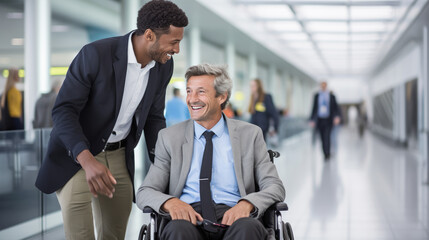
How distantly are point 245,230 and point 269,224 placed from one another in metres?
0.44

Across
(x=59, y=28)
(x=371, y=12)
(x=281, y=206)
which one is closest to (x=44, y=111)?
(x=59, y=28)

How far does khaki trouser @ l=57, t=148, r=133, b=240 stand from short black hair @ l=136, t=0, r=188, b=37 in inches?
26.6

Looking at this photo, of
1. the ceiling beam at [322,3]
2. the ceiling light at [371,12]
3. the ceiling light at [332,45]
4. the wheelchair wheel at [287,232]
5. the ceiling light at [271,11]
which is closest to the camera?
the wheelchair wheel at [287,232]

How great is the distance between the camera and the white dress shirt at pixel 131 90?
254 cm

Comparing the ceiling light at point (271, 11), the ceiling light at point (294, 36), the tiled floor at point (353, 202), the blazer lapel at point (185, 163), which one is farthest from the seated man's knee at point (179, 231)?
the ceiling light at point (294, 36)

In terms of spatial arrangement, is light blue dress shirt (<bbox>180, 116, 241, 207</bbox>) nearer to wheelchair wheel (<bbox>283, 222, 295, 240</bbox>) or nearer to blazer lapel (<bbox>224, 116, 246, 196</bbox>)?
blazer lapel (<bbox>224, 116, 246, 196</bbox>)

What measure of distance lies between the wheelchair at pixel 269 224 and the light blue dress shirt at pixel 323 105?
8.99 metres

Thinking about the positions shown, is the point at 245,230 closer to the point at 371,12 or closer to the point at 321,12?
the point at 321,12

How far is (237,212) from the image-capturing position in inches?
98.3

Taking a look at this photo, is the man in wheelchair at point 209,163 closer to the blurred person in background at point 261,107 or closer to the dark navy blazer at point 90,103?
the dark navy blazer at point 90,103

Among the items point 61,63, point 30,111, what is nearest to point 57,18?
point 61,63

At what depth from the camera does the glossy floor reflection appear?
4973 mm

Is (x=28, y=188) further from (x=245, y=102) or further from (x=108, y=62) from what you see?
(x=245, y=102)

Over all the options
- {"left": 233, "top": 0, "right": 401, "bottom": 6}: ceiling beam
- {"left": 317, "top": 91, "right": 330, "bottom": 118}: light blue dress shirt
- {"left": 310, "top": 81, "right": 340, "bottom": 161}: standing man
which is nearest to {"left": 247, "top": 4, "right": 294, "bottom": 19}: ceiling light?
{"left": 233, "top": 0, "right": 401, "bottom": 6}: ceiling beam
